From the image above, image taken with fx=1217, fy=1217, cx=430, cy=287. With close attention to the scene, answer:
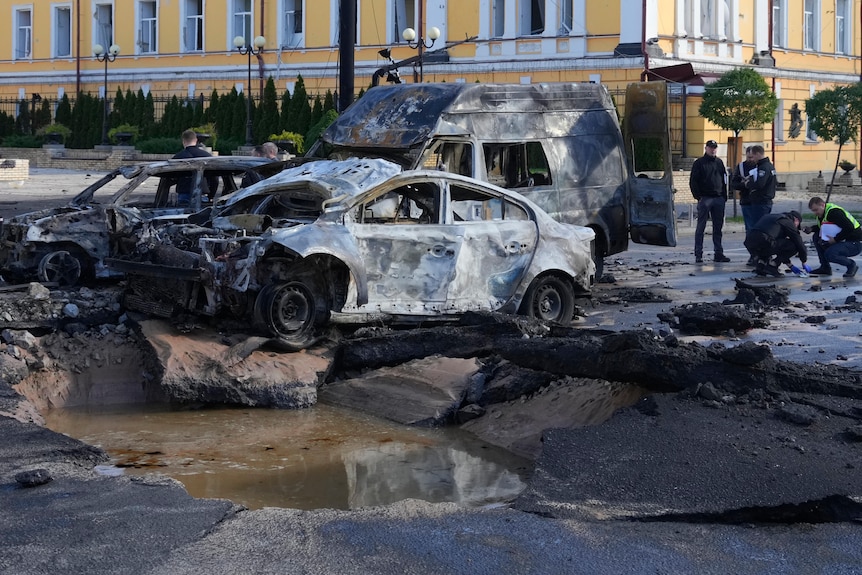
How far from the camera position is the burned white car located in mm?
9398

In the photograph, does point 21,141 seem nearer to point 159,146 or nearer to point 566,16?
point 159,146

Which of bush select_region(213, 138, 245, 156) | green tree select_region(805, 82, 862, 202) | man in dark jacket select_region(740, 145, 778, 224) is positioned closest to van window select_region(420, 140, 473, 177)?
man in dark jacket select_region(740, 145, 778, 224)

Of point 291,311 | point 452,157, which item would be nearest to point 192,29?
point 452,157

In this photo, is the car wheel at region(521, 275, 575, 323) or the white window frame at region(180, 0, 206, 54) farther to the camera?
the white window frame at region(180, 0, 206, 54)

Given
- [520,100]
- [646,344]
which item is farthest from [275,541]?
[520,100]

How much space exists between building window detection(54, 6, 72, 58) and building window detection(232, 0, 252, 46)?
28.6 ft

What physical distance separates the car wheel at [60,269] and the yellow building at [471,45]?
2003 cm

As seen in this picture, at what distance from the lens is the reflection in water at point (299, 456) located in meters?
7.01

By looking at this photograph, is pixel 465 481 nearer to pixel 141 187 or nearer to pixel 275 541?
pixel 275 541

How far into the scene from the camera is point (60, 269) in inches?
467

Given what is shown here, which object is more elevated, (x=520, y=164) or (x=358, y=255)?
(x=520, y=164)

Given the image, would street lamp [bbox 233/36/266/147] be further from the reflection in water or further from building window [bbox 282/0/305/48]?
the reflection in water

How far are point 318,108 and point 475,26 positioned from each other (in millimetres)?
5645

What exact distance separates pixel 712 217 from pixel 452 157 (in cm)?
566
